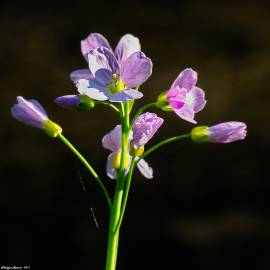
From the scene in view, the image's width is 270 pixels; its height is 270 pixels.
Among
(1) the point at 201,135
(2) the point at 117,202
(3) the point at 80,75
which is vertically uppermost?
(3) the point at 80,75

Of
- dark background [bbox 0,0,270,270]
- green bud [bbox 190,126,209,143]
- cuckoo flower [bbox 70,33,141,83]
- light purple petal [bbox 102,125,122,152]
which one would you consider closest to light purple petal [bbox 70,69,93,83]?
Answer: cuckoo flower [bbox 70,33,141,83]

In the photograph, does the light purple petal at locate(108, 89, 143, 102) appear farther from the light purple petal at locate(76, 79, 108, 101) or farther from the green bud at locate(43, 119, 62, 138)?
the green bud at locate(43, 119, 62, 138)

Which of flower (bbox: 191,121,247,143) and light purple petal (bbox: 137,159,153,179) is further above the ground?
flower (bbox: 191,121,247,143)

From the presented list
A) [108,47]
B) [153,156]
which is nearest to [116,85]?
[108,47]

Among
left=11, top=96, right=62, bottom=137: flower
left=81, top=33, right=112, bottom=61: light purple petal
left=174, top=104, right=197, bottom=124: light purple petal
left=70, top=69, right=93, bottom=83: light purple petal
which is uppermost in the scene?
left=81, top=33, right=112, bottom=61: light purple petal

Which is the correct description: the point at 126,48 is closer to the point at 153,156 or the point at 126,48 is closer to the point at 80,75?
the point at 80,75

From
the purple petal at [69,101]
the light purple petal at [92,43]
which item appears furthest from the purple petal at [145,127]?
the light purple petal at [92,43]
